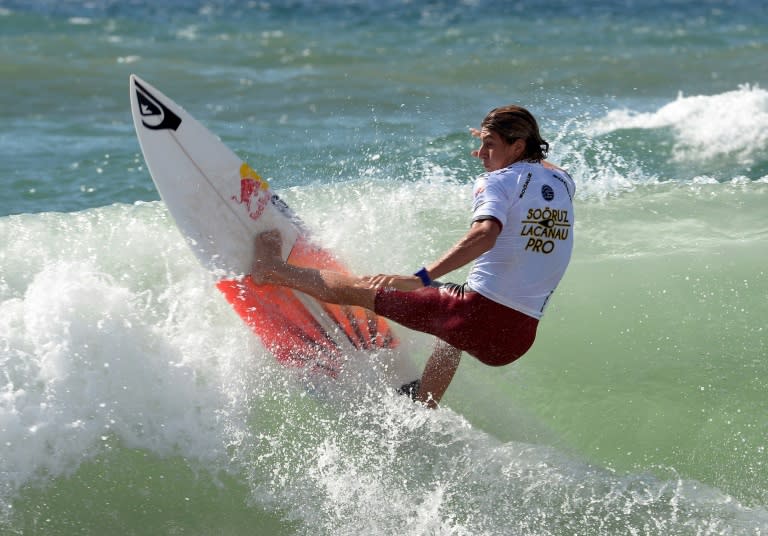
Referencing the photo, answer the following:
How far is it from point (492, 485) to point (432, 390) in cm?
55

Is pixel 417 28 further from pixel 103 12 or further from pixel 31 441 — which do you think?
pixel 31 441

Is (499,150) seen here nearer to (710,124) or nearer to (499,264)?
(499,264)

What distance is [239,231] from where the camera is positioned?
543 centimetres

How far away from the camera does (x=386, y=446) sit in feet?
15.4

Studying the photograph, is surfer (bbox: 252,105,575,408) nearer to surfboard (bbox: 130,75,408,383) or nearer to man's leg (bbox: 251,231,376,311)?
man's leg (bbox: 251,231,376,311)

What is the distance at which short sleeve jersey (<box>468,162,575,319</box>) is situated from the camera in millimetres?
4258

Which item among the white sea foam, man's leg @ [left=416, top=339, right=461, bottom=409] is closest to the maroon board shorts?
man's leg @ [left=416, top=339, right=461, bottom=409]

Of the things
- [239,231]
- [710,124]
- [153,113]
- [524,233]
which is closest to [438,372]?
[524,233]

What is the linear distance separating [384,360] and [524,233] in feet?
4.01

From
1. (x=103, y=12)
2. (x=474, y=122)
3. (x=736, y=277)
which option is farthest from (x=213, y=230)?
(x=103, y=12)

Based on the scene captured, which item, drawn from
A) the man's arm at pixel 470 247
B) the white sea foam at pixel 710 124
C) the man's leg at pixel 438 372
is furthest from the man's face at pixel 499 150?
the white sea foam at pixel 710 124

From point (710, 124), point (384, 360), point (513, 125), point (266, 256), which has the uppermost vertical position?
point (710, 124)

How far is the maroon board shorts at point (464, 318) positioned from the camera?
14.6ft

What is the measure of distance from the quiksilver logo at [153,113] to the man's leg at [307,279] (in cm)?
77
